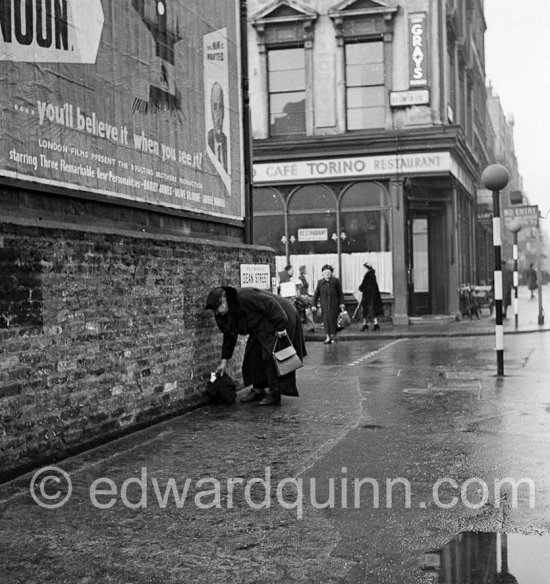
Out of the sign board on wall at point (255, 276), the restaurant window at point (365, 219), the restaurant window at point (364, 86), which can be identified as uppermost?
the restaurant window at point (364, 86)

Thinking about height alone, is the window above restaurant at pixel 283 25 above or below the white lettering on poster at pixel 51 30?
above

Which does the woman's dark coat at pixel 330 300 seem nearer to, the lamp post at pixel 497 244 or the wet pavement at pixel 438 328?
the wet pavement at pixel 438 328

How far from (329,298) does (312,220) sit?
6.60 meters

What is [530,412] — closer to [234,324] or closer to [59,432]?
[234,324]

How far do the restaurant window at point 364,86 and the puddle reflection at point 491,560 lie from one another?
22.2 meters

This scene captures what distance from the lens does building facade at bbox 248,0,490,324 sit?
1006 inches

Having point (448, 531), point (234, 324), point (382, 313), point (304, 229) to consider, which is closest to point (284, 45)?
point (304, 229)

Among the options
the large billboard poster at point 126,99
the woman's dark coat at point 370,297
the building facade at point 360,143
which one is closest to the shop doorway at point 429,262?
the building facade at point 360,143

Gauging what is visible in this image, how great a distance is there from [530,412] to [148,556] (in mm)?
5685

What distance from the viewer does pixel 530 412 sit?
937 cm

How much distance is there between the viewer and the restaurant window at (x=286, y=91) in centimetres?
2683

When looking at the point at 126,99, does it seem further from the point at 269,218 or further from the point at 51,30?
the point at 269,218

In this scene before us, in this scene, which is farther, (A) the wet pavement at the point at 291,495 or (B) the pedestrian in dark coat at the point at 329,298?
(B) the pedestrian in dark coat at the point at 329,298

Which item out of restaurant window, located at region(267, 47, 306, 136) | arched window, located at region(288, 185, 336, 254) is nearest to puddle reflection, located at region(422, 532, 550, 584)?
arched window, located at region(288, 185, 336, 254)
